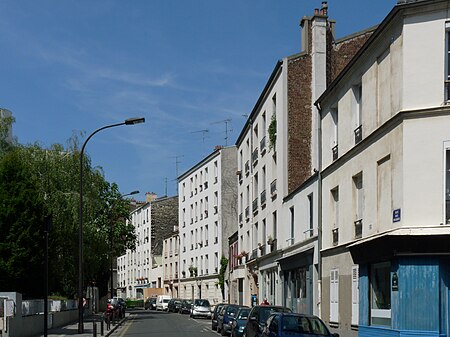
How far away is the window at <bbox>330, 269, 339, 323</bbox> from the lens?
77.6 ft

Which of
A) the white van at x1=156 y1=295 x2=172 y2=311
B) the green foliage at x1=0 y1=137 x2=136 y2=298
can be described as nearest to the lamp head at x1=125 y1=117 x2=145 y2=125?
the green foliage at x1=0 y1=137 x2=136 y2=298

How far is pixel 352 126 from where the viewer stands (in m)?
22.5

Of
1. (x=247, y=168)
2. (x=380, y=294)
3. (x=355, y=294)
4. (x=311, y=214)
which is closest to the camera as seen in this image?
(x=380, y=294)

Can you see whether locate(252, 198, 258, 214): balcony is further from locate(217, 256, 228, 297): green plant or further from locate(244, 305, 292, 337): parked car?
locate(244, 305, 292, 337): parked car

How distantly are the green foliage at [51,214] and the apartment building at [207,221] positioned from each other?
13357mm

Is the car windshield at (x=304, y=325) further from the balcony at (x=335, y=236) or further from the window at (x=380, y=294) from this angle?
the balcony at (x=335, y=236)

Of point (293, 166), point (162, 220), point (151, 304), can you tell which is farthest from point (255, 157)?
point (162, 220)

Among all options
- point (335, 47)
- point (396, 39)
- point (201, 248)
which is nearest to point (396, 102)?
point (396, 39)

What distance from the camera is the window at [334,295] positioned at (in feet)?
77.6

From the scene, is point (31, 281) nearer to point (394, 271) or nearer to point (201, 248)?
point (394, 271)

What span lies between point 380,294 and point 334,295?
15.8 ft

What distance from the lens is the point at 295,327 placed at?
17266mm

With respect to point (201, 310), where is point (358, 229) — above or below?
above

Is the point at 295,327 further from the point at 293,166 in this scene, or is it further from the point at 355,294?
the point at 293,166
